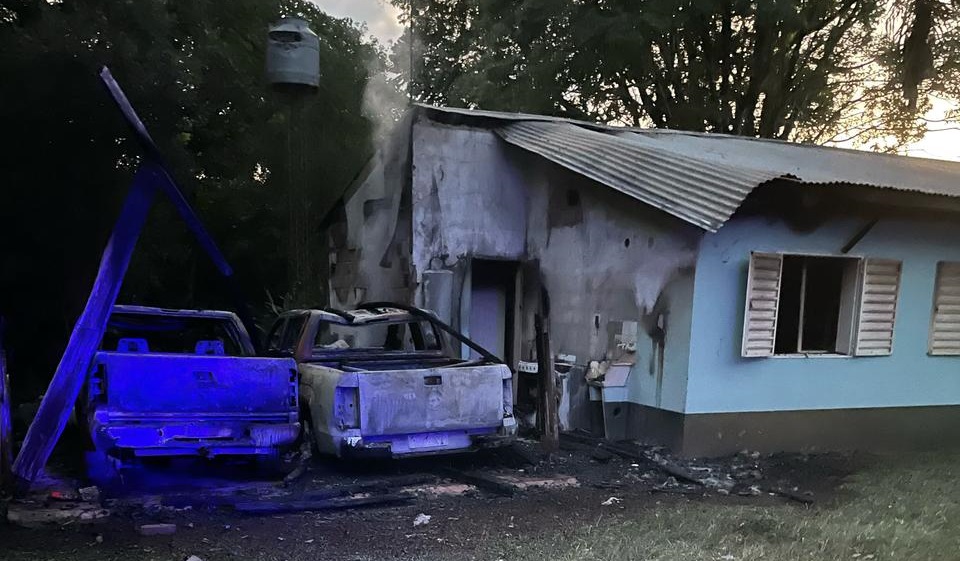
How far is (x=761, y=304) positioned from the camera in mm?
7543

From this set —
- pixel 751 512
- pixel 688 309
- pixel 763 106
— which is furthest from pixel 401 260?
pixel 763 106

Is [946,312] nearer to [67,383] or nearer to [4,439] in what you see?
[67,383]

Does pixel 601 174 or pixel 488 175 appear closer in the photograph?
pixel 601 174

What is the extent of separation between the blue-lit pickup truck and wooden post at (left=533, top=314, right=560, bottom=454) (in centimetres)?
278

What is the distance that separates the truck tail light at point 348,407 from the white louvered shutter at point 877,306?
575 cm

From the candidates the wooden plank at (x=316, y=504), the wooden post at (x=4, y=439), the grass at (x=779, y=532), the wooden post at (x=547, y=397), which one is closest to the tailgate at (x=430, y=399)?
the wooden plank at (x=316, y=504)

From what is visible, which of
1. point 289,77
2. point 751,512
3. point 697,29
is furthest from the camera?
point 697,29

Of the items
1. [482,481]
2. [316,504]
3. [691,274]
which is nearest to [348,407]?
[316,504]

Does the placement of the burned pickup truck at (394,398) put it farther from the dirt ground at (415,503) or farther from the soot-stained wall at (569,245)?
the soot-stained wall at (569,245)

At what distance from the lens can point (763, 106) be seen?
17062 mm

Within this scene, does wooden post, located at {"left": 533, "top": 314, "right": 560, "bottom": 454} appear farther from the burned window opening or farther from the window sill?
the burned window opening

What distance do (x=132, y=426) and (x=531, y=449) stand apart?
394cm

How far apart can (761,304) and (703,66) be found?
1097cm

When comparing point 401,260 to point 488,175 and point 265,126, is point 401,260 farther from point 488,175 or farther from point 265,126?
point 265,126
